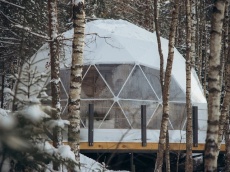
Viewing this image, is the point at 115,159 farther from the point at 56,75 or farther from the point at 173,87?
the point at 56,75

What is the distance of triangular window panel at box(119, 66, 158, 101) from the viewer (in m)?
15.2

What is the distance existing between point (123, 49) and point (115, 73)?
0.96 metres

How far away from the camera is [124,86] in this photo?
50.1 ft

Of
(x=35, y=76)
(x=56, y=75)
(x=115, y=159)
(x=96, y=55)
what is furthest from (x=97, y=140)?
(x=35, y=76)

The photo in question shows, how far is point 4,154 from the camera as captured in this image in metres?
3.23

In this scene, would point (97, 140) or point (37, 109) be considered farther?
point (97, 140)

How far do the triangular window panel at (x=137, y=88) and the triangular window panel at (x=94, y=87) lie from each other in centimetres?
49

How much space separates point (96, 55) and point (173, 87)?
2605mm

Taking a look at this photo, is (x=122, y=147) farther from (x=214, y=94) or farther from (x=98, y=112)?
(x=214, y=94)

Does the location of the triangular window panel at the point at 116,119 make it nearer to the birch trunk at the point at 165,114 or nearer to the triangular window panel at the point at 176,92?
the triangular window panel at the point at 176,92

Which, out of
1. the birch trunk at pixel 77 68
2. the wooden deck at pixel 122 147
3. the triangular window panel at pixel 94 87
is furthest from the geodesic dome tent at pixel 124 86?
the birch trunk at pixel 77 68

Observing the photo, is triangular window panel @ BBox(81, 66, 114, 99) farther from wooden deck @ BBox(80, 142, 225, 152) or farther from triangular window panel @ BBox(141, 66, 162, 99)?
wooden deck @ BBox(80, 142, 225, 152)

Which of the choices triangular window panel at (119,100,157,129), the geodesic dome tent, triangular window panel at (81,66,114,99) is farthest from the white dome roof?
triangular window panel at (119,100,157,129)

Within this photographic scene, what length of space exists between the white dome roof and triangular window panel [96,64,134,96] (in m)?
0.13
